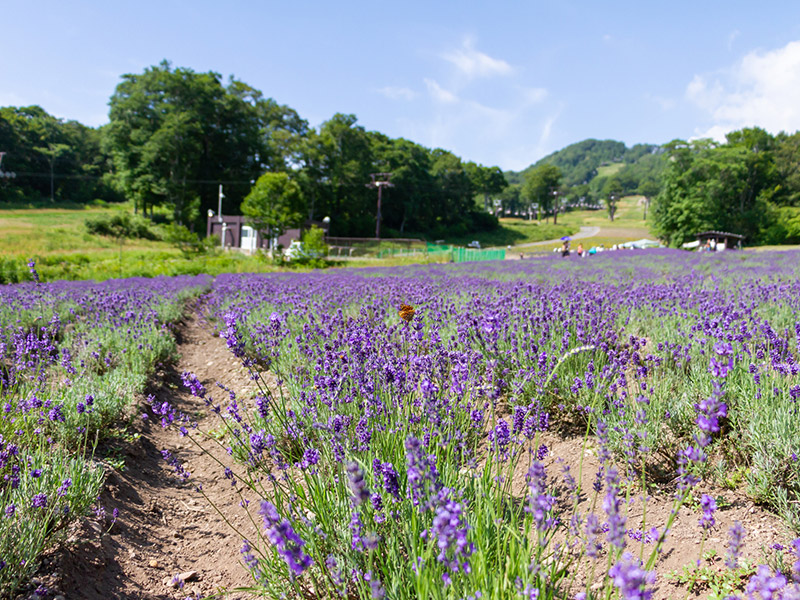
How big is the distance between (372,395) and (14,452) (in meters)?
1.82

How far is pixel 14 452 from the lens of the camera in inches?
88.0

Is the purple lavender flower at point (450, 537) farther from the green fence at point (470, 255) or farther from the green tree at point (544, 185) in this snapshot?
the green tree at point (544, 185)

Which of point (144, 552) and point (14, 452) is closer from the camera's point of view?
point (14, 452)

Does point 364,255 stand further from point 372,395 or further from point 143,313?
point 372,395

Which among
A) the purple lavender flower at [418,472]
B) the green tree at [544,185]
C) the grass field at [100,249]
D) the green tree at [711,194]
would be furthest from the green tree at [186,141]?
the green tree at [544,185]

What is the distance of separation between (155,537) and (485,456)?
2.04 m

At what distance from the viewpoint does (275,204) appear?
98.4ft

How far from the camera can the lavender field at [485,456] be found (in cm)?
141

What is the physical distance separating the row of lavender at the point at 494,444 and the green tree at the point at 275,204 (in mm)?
27039

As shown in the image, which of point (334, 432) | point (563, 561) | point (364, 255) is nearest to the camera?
point (563, 561)

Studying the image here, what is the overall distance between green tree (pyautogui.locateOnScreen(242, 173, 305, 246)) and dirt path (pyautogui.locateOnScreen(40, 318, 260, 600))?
89.5 ft

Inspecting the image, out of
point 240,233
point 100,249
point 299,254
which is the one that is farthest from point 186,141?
point 299,254

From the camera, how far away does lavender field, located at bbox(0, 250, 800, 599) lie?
4.63 ft

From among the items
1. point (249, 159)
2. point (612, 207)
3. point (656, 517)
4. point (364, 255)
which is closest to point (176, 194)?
point (249, 159)
